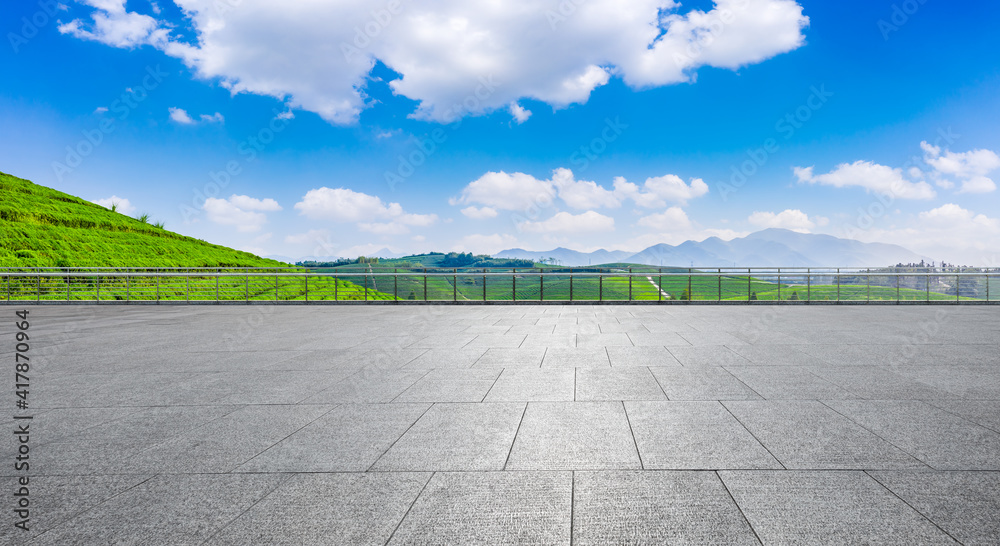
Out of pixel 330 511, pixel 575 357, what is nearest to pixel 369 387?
pixel 330 511

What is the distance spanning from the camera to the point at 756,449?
137 inches

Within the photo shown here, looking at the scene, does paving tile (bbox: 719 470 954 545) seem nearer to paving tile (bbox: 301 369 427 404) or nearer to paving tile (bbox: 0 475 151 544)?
paving tile (bbox: 301 369 427 404)

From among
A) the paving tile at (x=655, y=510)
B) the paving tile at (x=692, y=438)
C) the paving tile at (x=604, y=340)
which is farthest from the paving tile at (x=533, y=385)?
the paving tile at (x=604, y=340)

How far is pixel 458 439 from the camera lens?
147 inches

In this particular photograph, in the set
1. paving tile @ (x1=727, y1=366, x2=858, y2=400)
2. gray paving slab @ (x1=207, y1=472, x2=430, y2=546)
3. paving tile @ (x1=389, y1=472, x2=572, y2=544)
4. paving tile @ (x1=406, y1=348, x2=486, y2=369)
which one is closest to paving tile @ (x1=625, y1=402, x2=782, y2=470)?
paving tile @ (x1=389, y1=472, x2=572, y2=544)

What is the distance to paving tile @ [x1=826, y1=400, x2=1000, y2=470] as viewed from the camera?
10.8 ft

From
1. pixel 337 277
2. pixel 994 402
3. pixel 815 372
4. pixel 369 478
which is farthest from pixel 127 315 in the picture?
pixel 994 402

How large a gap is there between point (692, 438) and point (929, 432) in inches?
73.5

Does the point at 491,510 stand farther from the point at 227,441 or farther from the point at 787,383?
the point at 787,383

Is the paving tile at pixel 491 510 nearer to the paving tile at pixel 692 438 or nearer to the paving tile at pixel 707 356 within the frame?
the paving tile at pixel 692 438

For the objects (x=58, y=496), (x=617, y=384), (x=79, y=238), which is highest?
(x=79, y=238)

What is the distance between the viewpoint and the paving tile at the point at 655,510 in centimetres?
238

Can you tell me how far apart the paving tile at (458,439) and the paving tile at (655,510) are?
2.32 feet

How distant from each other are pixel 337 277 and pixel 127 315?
226 inches
